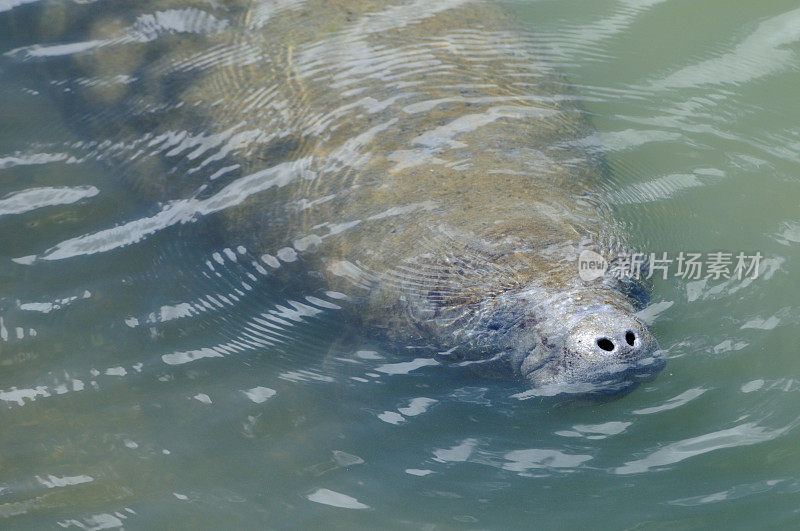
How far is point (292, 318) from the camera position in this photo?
14.9 feet

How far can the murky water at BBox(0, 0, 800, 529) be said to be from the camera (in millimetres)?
3828

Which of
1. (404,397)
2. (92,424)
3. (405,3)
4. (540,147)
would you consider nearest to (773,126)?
(540,147)

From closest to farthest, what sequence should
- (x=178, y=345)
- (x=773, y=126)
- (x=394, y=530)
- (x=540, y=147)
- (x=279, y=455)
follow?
(x=394, y=530) < (x=279, y=455) < (x=178, y=345) < (x=540, y=147) < (x=773, y=126)

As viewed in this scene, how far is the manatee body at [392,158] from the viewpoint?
13.2ft

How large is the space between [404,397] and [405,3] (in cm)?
323

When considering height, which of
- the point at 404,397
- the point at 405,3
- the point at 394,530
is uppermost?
the point at 405,3

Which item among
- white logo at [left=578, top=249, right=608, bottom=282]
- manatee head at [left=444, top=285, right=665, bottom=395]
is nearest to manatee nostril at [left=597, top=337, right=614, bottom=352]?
manatee head at [left=444, top=285, right=665, bottom=395]

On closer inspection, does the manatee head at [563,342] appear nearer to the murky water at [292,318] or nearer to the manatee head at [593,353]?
the manatee head at [593,353]

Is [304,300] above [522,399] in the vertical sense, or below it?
above

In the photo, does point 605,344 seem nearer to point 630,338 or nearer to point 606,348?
point 606,348

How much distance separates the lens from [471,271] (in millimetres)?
4137

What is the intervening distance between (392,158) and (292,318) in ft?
3.59

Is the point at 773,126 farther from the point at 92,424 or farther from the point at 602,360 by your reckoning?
the point at 92,424

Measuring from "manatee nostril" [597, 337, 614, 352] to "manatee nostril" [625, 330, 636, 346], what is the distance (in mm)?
78
